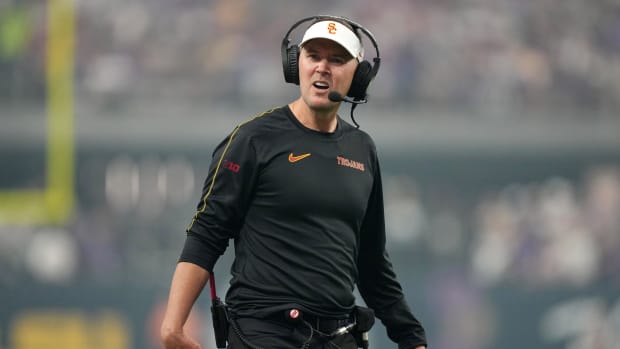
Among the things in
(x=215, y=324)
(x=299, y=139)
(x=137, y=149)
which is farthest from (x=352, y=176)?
(x=137, y=149)

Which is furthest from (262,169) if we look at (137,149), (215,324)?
(137,149)

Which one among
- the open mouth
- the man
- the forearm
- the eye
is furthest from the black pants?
the eye

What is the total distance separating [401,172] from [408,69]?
3.02 ft

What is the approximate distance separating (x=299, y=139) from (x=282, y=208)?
23 cm

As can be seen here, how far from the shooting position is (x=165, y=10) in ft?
35.3

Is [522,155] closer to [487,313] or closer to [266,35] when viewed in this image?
[487,313]

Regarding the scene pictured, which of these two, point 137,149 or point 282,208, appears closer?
point 282,208

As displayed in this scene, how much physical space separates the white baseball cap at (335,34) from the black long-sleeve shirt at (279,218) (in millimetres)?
262

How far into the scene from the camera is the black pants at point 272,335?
360cm

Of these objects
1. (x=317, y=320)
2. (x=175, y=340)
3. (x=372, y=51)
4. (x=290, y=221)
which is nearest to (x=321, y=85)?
(x=290, y=221)

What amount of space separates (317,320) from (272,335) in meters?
0.15

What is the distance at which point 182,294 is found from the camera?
11.7ft

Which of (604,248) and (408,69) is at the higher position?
(408,69)

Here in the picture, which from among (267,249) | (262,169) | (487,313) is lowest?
(487,313)
